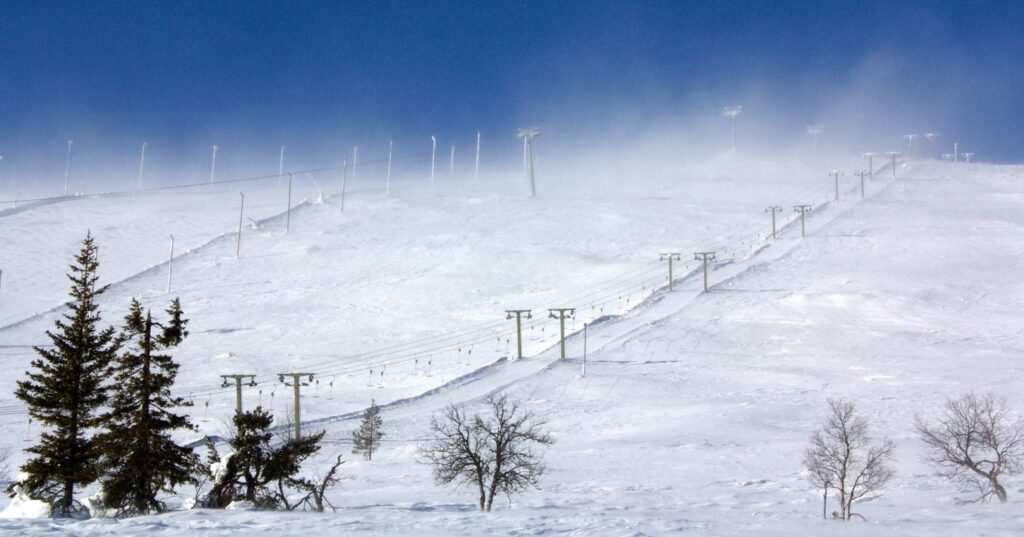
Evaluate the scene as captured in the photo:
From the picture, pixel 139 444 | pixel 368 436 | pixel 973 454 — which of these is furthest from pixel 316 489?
pixel 973 454

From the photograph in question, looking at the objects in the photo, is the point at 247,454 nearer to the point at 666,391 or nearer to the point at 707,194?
the point at 666,391

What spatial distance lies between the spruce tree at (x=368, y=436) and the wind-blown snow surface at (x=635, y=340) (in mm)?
977

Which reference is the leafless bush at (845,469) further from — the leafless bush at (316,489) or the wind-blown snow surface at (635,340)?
the leafless bush at (316,489)

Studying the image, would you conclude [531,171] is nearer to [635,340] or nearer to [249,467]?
[635,340]

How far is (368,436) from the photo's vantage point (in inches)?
1688

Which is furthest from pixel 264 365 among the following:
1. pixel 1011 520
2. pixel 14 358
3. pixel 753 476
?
pixel 1011 520

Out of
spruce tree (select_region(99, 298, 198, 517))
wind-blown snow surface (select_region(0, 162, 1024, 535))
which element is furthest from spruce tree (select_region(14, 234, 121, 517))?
wind-blown snow surface (select_region(0, 162, 1024, 535))

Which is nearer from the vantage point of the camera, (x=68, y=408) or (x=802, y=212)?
(x=68, y=408)

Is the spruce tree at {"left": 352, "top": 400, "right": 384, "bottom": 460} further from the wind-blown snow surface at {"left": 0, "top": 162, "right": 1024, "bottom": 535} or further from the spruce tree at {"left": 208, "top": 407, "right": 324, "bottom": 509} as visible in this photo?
the spruce tree at {"left": 208, "top": 407, "right": 324, "bottom": 509}

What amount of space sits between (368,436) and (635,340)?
90.3ft

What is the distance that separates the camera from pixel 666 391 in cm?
5378

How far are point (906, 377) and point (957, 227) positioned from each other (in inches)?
2068

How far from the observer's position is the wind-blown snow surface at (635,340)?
1027 inches

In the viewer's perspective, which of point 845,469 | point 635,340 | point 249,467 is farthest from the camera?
point 635,340
